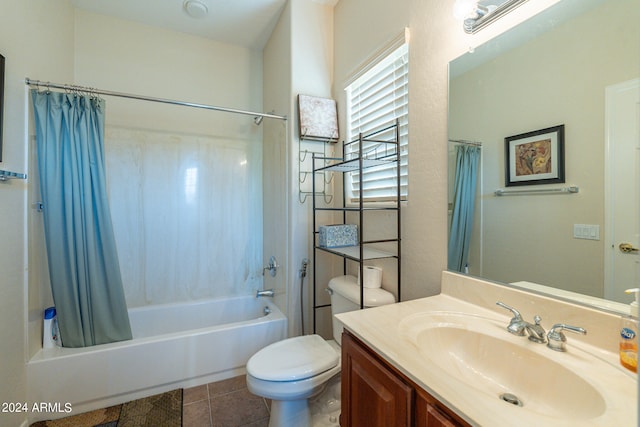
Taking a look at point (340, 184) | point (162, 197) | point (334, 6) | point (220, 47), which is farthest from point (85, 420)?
point (334, 6)

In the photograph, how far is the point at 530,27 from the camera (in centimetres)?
89

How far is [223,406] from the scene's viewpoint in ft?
5.36

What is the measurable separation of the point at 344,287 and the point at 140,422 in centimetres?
138

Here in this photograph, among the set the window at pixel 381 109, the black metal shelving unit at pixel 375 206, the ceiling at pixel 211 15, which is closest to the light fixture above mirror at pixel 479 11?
the window at pixel 381 109

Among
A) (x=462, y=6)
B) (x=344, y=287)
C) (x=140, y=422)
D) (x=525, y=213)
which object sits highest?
(x=462, y=6)

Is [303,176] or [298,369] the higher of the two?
[303,176]

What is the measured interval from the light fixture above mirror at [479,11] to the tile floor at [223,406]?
2.20 meters

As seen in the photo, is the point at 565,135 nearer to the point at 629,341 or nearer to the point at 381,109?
the point at 629,341

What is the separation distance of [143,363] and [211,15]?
255cm

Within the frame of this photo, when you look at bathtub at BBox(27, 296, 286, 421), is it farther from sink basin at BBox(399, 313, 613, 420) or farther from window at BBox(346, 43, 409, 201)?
sink basin at BBox(399, 313, 613, 420)

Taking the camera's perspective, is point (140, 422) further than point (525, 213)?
Yes

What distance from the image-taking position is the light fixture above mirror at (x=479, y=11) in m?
0.94

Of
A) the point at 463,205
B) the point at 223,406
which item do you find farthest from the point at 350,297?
the point at 223,406

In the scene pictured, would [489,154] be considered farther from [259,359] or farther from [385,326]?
[259,359]
